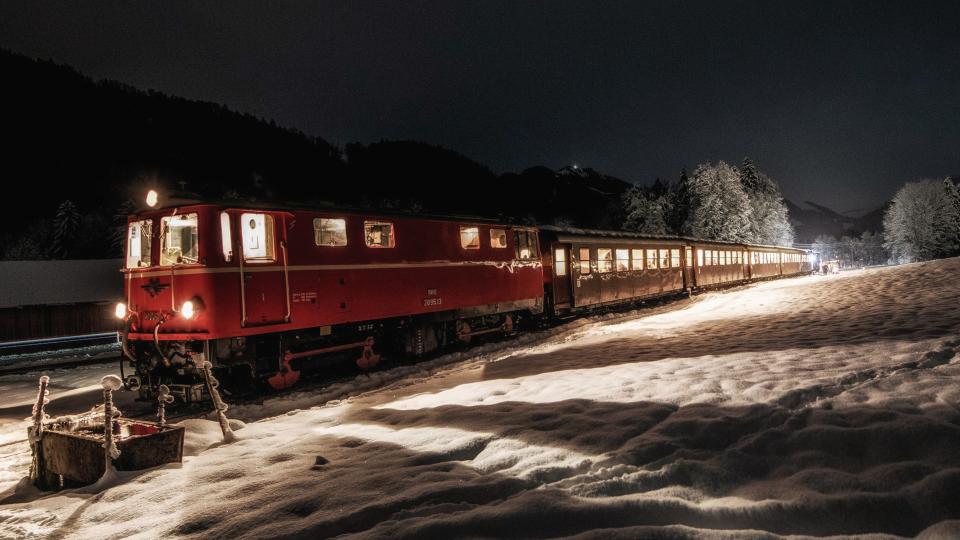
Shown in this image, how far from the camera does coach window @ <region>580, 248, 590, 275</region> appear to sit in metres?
18.3

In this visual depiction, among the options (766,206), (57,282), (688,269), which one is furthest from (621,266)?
(766,206)

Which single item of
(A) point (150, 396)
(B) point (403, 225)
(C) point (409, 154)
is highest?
(C) point (409, 154)

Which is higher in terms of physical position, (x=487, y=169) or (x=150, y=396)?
(x=487, y=169)

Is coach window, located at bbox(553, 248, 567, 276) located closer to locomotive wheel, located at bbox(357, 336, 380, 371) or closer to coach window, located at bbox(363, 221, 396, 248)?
coach window, located at bbox(363, 221, 396, 248)

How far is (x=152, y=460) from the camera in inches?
203

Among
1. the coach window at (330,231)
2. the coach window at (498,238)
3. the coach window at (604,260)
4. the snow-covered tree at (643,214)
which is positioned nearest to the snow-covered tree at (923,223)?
the snow-covered tree at (643,214)

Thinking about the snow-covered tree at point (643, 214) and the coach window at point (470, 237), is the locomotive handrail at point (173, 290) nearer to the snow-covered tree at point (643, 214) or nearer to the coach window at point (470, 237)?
the coach window at point (470, 237)

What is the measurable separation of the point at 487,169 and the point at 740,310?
95.5 metres

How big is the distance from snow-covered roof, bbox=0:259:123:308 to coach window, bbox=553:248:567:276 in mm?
19866

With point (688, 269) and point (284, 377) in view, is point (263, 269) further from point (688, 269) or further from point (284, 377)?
point (688, 269)

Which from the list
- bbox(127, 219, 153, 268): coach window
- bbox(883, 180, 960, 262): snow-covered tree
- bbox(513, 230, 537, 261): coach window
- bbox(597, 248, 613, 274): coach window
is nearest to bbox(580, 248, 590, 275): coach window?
bbox(597, 248, 613, 274): coach window

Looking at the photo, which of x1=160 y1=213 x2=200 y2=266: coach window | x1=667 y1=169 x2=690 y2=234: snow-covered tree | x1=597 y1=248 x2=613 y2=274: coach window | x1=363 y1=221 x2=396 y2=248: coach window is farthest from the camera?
x1=667 y1=169 x2=690 y2=234: snow-covered tree

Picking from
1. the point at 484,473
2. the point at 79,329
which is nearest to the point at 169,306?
the point at 484,473

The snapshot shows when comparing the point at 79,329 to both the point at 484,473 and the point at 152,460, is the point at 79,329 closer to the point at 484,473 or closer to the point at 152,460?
the point at 152,460
